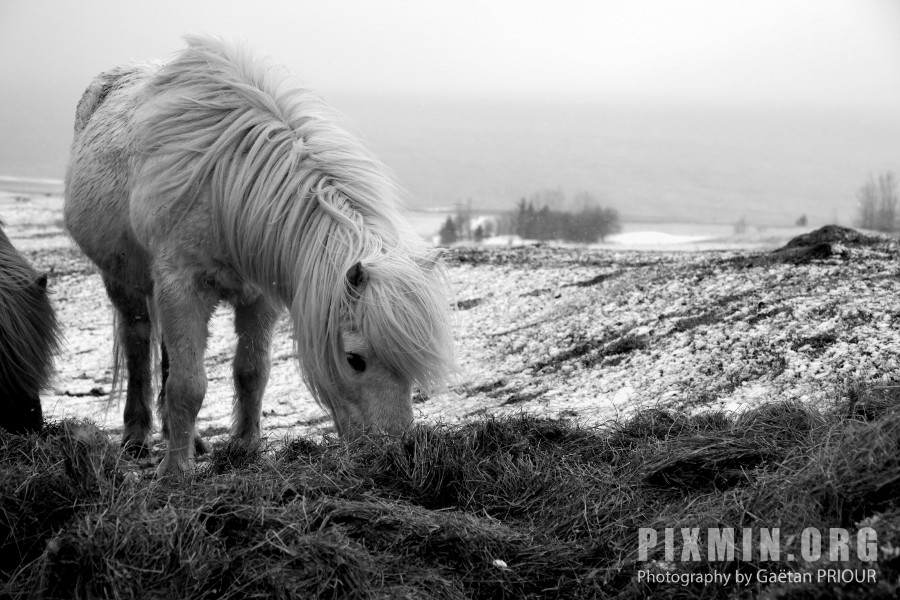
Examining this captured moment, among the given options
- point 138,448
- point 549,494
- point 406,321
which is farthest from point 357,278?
point 138,448

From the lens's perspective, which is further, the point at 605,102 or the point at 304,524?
the point at 605,102

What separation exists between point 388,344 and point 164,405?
2.32 meters

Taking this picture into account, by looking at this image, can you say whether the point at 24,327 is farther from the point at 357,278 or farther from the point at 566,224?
the point at 566,224

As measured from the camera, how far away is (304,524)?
2467 mm

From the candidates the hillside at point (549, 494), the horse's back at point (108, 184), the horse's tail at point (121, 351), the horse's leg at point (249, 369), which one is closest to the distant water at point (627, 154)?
the horse's back at point (108, 184)

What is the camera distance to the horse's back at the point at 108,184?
4.29 meters

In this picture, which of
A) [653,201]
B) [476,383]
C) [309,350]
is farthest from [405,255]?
[653,201]

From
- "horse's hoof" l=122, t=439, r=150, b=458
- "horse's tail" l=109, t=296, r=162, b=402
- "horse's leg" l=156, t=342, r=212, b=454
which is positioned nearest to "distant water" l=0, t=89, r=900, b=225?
"horse's tail" l=109, t=296, r=162, b=402

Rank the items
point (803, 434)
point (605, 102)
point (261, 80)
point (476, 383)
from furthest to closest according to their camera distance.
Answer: point (605, 102), point (476, 383), point (261, 80), point (803, 434)

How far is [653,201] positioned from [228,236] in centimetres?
4530

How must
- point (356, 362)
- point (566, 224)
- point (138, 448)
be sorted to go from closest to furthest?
point (356, 362), point (138, 448), point (566, 224)

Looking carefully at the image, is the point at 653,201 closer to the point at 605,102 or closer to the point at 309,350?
the point at 309,350

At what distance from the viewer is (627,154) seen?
67.1 m

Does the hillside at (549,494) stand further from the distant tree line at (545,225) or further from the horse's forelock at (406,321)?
the distant tree line at (545,225)
